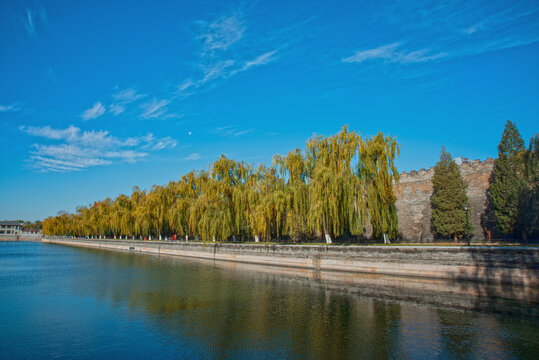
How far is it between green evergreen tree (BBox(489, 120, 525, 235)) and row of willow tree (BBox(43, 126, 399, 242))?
6.94 meters

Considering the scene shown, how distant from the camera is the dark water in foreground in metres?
8.05

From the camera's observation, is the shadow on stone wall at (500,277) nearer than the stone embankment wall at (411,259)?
Yes

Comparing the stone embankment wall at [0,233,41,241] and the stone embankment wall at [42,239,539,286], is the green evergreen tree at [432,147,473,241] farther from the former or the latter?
the stone embankment wall at [0,233,41,241]

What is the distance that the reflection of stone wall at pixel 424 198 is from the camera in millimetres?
24234

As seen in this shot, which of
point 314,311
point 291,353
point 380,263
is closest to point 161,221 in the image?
point 380,263

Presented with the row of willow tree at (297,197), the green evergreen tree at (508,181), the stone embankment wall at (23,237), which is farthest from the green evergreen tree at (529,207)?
Result: the stone embankment wall at (23,237)

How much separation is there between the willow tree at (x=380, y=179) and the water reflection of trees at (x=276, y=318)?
22.6ft

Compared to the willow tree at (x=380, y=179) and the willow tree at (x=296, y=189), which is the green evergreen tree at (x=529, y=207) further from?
the willow tree at (x=296, y=189)

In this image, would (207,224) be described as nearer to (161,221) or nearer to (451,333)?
(161,221)

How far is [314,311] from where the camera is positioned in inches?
454

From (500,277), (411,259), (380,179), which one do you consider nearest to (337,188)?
(380,179)

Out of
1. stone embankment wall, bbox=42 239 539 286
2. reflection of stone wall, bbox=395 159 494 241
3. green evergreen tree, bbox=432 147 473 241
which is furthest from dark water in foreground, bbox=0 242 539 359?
reflection of stone wall, bbox=395 159 494 241

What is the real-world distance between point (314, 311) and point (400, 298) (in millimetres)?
4130

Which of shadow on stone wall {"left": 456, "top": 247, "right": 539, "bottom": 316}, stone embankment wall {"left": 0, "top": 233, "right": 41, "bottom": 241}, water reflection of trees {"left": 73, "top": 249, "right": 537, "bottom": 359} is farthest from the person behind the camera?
stone embankment wall {"left": 0, "top": 233, "right": 41, "bottom": 241}
